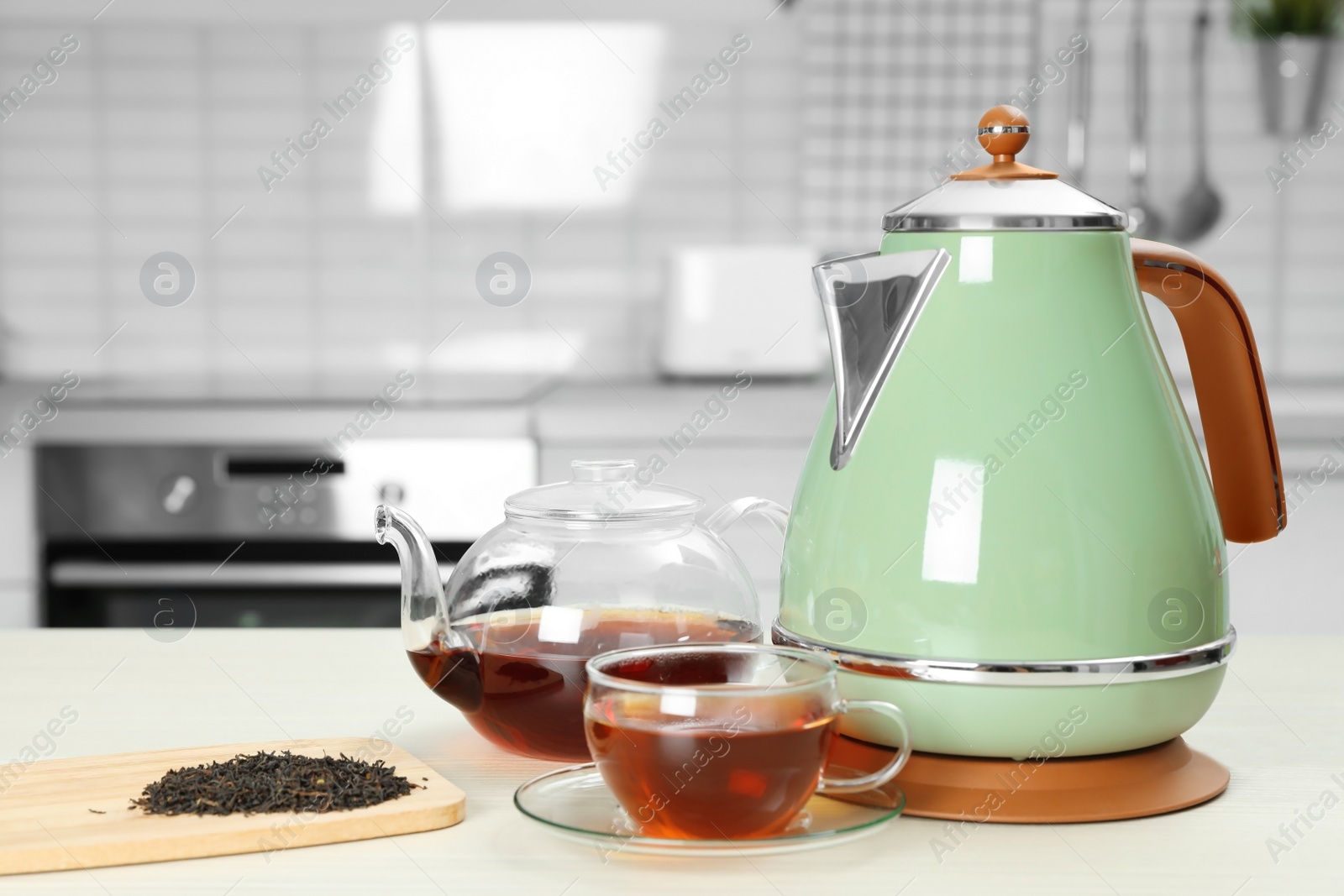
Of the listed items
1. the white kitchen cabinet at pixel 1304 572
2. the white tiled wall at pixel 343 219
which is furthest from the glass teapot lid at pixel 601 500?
the white tiled wall at pixel 343 219

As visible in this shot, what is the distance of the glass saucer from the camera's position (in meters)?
0.54

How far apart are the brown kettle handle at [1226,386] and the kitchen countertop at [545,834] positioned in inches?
5.1

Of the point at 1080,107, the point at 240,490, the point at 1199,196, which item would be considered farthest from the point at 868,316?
the point at 1199,196

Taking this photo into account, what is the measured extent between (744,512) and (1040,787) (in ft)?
0.70

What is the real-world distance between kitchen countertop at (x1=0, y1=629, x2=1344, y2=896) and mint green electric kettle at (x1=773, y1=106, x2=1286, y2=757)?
0.20 ft

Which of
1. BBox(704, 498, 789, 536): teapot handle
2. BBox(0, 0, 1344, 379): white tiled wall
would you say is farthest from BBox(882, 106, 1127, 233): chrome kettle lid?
BBox(0, 0, 1344, 379): white tiled wall

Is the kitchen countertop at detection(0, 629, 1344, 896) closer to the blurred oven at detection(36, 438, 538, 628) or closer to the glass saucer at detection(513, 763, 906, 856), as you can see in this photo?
the glass saucer at detection(513, 763, 906, 856)

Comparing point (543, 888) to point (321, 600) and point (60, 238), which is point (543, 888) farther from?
point (60, 238)

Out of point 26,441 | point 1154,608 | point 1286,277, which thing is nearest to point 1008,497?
point 1154,608

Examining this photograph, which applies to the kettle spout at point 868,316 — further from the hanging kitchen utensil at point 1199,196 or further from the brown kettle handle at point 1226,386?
the hanging kitchen utensil at point 1199,196

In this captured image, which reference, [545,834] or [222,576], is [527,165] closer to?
[222,576]

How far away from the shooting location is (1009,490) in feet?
1.98

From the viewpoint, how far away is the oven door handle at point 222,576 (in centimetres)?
207

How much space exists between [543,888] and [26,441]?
181 cm
